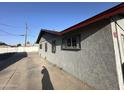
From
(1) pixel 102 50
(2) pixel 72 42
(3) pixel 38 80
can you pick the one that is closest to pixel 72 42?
(2) pixel 72 42

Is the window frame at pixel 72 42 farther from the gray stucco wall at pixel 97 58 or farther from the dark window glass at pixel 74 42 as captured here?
the gray stucco wall at pixel 97 58

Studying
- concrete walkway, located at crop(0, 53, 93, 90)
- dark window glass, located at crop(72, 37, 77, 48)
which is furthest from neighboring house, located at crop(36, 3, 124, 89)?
concrete walkway, located at crop(0, 53, 93, 90)

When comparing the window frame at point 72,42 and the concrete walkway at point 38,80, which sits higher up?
the window frame at point 72,42

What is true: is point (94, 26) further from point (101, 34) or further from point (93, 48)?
point (93, 48)

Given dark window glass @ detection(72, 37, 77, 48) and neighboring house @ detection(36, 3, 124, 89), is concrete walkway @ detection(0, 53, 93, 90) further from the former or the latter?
dark window glass @ detection(72, 37, 77, 48)

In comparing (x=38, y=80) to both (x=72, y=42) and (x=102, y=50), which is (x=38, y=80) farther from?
(x=102, y=50)

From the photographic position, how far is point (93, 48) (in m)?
4.91

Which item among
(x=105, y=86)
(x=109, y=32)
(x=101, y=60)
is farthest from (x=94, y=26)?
(x=105, y=86)

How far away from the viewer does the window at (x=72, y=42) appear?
250 inches

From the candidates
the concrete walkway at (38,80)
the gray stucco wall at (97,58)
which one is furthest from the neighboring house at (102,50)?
the concrete walkway at (38,80)

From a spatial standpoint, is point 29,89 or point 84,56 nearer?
point 29,89

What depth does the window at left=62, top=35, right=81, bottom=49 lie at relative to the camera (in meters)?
6.34

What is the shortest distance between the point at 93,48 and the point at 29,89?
357 cm

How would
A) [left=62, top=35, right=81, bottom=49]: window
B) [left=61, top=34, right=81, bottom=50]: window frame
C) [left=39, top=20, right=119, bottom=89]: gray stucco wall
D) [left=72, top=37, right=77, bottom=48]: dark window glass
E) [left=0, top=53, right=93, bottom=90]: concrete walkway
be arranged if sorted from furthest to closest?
1. [left=72, top=37, right=77, bottom=48]: dark window glass
2. [left=62, top=35, right=81, bottom=49]: window
3. [left=61, top=34, right=81, bottom=50]: window frame
4. [left=0, top=53, right=93, bottom=90]: concrete walkway
5. [left=39, top=20, right=119, bottom=89]: gray stucco wall
